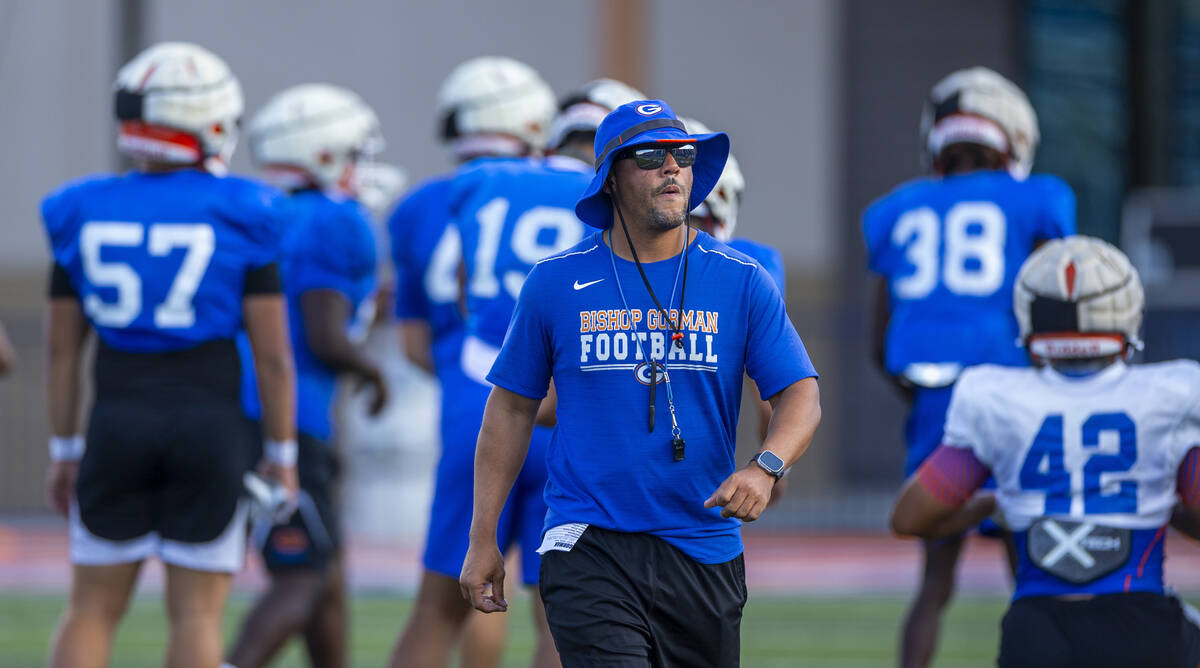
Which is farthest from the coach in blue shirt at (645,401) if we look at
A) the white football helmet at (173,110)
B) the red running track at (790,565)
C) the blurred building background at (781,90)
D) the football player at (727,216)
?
the blurred building background at (781,90)

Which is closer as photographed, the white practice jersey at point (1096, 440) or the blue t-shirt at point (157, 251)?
the white practice jersey at point (1096, 440)

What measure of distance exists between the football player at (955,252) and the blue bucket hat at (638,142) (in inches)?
88.3

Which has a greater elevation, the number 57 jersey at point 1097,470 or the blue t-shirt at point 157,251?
the blue t-shirt at point 157,251

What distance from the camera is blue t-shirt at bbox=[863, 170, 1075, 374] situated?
627 centimetres

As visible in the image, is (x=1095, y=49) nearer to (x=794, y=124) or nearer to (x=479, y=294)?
(x=794, y=124)

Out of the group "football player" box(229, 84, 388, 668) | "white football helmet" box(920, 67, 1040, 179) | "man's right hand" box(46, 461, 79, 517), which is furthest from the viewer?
"football player" box(229, 84, 388, 668)

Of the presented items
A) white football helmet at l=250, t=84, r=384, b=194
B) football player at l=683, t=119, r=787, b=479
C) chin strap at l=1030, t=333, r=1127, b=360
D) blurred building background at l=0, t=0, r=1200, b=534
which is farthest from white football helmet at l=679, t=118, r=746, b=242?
blurred building background at l=0, t=0, r=1200, b=534

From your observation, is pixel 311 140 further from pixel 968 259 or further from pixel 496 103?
pixel 968 259

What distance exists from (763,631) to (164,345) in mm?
5212

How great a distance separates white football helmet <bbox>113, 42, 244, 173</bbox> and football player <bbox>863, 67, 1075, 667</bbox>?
7.99 ft

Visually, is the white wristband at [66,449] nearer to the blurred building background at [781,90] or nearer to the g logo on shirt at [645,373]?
the g logo on shirt at [645,373]

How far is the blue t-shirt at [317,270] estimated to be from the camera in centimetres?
675

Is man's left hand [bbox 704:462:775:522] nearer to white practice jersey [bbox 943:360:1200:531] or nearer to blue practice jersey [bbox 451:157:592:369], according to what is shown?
white practice jersey [bbox 943:360:1200:531]

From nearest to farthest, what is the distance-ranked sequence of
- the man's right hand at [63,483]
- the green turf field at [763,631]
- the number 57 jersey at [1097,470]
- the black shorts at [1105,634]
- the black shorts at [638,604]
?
the black shorts at [638,604] → the black shorts at [1105,634] → the number 57 jersey at [1097,470] → the man's right hand at [63,483] → the green turf field at [763,631]
